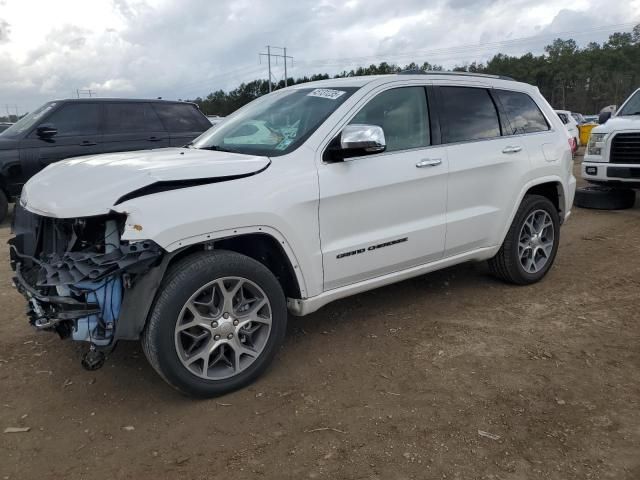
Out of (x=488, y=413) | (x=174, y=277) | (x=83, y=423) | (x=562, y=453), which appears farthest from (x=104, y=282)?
(x=562, y=453)

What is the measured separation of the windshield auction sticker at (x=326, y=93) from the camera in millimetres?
3834

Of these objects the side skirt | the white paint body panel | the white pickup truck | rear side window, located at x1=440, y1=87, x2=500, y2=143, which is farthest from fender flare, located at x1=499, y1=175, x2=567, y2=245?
the white pickup truck

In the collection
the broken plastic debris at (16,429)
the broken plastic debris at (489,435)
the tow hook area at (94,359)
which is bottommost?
the broken plastic debris at (489,435)

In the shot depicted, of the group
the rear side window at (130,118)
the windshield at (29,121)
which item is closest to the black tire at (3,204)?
the windshield at (29,121)

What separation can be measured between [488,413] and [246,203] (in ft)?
5.91

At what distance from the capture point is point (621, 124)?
27.9 ft

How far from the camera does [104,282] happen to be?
280 cm

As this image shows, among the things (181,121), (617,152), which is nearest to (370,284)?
(617,152)

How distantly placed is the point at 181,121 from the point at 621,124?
24.0 feet

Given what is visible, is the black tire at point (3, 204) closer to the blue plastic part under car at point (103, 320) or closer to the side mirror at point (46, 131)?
the side mirror at point (46, 131)

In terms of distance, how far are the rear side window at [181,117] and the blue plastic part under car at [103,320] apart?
7.07 meters

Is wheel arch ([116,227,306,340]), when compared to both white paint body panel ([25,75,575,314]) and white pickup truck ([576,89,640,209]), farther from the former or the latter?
white pickup truck ([576,89,640,209])

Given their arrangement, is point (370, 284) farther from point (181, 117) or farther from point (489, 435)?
Result: point (181, 117)

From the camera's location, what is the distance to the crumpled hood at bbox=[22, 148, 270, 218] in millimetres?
2869
